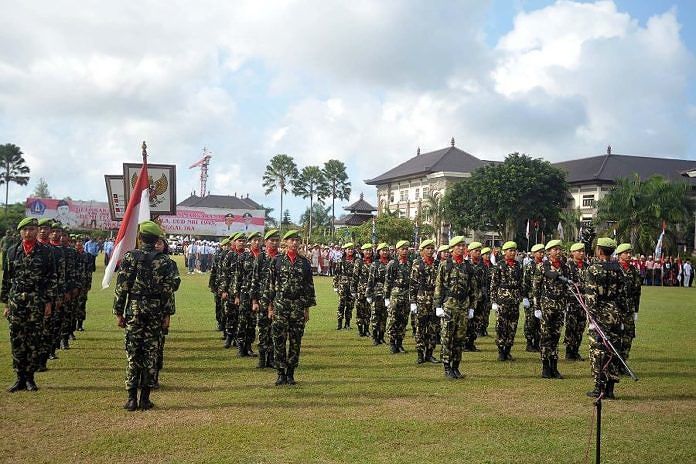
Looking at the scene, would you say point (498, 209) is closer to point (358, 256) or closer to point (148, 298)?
point (358, 256)

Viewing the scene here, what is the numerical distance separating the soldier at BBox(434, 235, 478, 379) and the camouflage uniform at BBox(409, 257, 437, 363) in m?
1.30

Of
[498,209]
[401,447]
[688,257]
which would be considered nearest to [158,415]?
[401,447]

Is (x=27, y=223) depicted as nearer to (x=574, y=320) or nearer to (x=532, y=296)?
(x=532, y=296)

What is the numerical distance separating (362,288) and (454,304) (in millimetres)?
5203

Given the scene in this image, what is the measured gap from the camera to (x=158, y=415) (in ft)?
24.2

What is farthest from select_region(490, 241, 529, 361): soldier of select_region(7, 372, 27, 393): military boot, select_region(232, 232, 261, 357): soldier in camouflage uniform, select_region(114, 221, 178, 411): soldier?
select_region(7, 372, 27, 393): military boot

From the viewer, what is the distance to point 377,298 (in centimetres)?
1320

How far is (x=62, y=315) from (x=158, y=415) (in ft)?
15.7

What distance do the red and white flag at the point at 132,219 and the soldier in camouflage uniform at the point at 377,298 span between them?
5.00 metres

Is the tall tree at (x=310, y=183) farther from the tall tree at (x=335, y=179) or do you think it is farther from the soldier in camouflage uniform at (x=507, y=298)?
the soldier in camouflage uniform at (x=507, y=298)

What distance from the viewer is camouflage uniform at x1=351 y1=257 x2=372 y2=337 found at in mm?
14539

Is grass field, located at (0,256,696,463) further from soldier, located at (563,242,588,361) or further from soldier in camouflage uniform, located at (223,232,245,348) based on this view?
soldier in camouflage uniform, located at (223,232,245,348)

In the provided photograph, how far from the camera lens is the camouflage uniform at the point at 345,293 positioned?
15.7 metres

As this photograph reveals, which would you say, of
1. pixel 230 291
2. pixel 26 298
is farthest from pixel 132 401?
pixel 230 291
